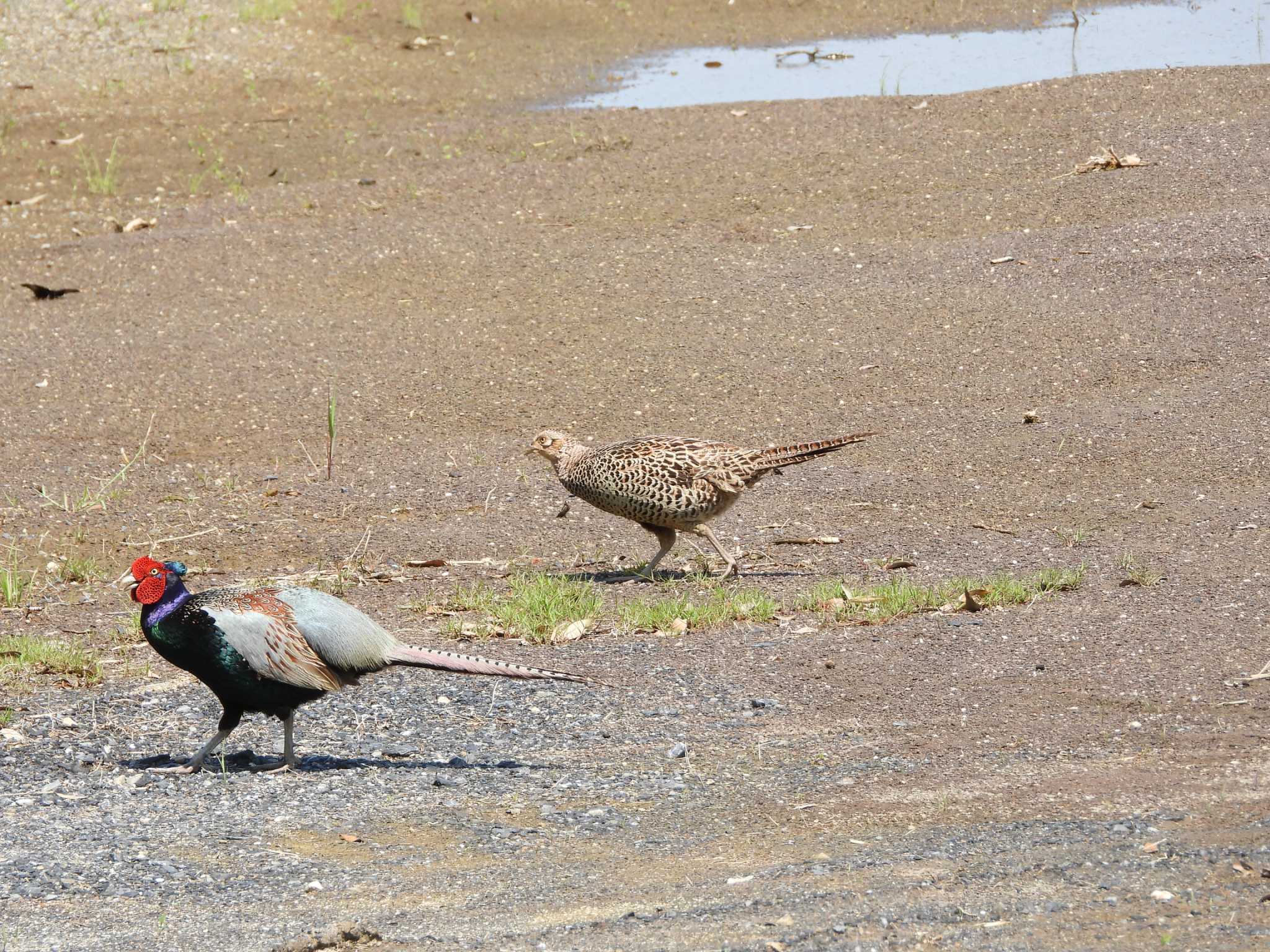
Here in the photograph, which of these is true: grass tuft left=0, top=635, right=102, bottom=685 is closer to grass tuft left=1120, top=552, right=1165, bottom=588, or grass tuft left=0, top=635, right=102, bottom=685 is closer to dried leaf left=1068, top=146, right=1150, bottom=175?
grass tuft left=1120, top=552, right=1165, bottom=588

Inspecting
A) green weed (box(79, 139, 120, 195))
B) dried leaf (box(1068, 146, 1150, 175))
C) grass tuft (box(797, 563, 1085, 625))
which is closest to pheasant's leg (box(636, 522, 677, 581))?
grass tuft (box(797, 563, 1085, 625))

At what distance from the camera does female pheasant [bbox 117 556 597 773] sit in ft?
19.2

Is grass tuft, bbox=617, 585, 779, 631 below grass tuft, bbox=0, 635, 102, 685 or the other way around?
below

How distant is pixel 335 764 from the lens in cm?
607

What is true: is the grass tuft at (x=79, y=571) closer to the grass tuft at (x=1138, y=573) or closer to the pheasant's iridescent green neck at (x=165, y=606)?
the pheasant's iridescent green neck at (x=165, y=606)

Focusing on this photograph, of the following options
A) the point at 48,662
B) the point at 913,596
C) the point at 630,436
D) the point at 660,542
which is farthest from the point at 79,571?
the point at 913,596

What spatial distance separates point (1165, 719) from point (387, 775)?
284cm

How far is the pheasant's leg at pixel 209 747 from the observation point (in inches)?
235

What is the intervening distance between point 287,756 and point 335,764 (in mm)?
188

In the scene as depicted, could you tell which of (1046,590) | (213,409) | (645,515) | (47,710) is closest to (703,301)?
(213,409)

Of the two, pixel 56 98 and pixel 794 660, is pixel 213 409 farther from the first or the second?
pixel 56 98

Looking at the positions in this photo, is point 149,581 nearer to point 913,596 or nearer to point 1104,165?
point 913,596

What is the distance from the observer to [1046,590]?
24.8 feet

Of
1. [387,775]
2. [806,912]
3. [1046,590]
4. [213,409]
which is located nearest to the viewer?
[806,912]
